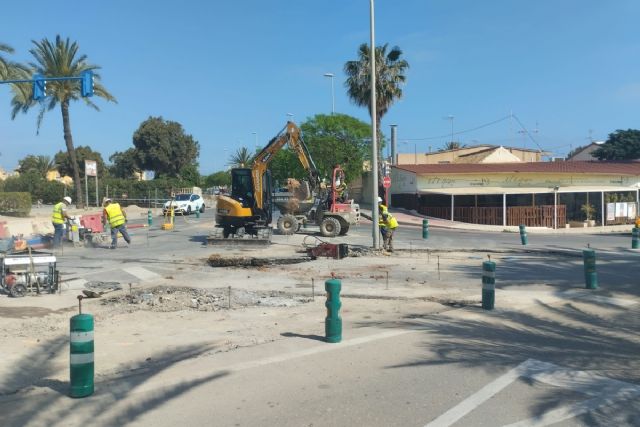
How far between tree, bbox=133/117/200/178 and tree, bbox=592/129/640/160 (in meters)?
50.7

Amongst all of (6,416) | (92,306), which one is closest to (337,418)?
(6,416)

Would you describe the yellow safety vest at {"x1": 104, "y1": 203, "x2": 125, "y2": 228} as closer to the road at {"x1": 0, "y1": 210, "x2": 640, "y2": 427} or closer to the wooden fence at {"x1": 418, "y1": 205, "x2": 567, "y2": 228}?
the road at {"x1": 0, "y1": 210, "x2": 640, "y2": 427}

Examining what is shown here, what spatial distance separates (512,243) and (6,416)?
2171cm

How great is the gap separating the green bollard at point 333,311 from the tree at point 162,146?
70.2 m

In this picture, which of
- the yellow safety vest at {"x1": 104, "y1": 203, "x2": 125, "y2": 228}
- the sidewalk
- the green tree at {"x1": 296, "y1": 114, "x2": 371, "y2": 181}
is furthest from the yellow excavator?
the green tree at {"x1": 296, "y1": 114, "x2": 371, "y2": 181}

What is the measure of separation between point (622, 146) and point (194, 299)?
59041 millimetres

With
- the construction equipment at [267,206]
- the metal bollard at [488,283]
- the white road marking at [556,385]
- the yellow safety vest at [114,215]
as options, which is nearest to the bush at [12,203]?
the construction equipment at [267,206]

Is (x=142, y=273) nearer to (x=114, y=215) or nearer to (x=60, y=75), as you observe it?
(x=114, y=215)

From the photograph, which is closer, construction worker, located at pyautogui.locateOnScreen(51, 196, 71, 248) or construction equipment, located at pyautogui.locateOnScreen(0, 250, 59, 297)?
construction equipment, located at pyautogui.locateOnScreen(0, 250, 59, 297)

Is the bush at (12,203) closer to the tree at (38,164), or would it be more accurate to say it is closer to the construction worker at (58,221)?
the construction worker at (58,221)

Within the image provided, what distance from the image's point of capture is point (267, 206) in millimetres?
21969

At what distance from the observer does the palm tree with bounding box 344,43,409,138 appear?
38.2 m

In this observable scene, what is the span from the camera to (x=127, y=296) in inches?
431

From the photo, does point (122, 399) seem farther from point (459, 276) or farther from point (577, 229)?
point (577, 229)
